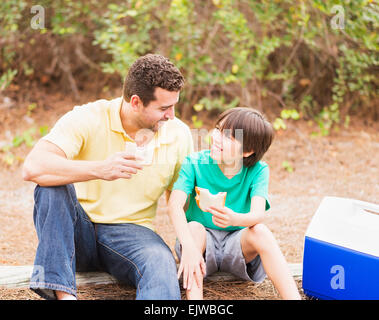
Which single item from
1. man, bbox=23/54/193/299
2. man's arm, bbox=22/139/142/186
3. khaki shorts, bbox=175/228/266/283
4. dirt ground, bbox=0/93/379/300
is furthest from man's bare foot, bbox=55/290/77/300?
khaki shorts, bbox=175/228/266/283

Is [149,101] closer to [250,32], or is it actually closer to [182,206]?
[182,206]

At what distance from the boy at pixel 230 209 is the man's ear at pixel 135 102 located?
0.32m

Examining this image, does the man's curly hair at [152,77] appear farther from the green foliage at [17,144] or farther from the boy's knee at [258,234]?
the green foliage at [17,144]

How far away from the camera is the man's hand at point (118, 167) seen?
1.97 meters

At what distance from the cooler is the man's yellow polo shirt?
0.72 metres

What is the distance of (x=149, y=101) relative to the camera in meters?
2.19

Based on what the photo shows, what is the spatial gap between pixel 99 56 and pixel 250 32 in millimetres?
1985

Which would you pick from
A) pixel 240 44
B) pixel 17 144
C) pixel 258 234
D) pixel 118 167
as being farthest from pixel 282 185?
pixel 17 144

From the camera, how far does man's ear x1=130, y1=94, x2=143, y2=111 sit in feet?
7.26
